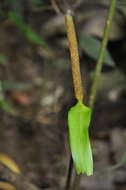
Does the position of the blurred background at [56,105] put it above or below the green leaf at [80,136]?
below

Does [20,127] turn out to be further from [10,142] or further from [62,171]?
[62,171]

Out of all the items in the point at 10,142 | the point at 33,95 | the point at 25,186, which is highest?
the point at 25,186

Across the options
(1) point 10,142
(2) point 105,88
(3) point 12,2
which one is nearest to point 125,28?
(2) point 105,88

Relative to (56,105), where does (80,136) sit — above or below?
above

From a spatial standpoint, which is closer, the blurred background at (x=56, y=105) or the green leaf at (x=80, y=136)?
the green leaf at (x=80, y=136)

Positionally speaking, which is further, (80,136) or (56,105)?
(56,105)
